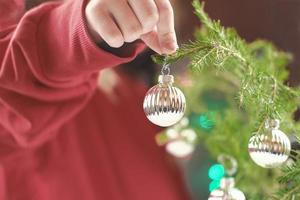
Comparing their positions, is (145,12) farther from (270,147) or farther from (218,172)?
(218,172)

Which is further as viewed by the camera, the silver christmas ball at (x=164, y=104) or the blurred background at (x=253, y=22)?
the blurred background at (x=253, y=22)

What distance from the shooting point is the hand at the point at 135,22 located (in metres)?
0.37

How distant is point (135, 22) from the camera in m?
0.37

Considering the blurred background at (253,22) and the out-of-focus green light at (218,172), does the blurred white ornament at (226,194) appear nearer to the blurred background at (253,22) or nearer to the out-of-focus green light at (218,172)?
the out-of-focus green light at (218,172)

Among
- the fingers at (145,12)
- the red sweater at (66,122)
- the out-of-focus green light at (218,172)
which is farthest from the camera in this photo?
the out-of-focus green light at (218,172)

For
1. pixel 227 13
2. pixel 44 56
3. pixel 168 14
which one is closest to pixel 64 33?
pixel 44 56

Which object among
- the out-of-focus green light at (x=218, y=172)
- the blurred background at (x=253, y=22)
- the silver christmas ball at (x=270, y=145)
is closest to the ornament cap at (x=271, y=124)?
the silver christmas ball at (x=270, y=145)

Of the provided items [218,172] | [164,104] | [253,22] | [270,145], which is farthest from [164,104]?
[253,22]

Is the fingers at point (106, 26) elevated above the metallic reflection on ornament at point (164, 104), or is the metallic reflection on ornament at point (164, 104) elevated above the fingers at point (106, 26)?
the fingers at point (106, 26)

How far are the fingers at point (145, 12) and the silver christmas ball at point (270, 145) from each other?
0.46 feet

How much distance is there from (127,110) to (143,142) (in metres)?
0.06

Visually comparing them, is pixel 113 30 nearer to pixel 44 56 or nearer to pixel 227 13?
pixel 44 56

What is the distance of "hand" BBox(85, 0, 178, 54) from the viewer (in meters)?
0.37

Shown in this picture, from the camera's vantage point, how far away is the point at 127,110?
825 millimetres
